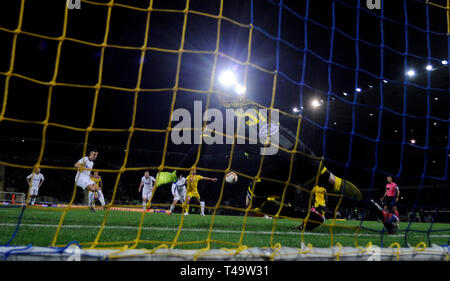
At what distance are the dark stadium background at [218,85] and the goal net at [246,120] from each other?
0.10m

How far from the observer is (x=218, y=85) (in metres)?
12.1

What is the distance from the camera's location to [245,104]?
378 centimetres

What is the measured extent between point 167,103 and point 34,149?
11.3 m

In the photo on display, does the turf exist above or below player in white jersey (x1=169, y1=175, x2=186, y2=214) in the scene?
above

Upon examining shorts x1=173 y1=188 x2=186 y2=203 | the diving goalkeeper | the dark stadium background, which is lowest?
shorts x1=173 y1=188 x2=186 y2=203

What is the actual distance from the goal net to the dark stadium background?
102mm

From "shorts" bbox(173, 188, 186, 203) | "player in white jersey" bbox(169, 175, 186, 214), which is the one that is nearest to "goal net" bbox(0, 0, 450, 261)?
"player in white jersey" bbox(169, 175, 186, 214)

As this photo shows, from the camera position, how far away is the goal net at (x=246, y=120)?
3.31m

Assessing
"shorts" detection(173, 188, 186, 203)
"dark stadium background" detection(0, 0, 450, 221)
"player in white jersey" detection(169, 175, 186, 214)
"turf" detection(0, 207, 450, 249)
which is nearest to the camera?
"turf" detection(0, 207, 450, 249)

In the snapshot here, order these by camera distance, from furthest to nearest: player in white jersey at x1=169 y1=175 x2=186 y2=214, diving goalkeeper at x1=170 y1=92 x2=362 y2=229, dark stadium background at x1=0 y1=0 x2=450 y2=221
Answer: player in white jersey at x1=169 y1=175 x2=186 y2=214, dark stadium background at x1=0 y1=0 x2=450 y2=221, diving goalkeeper at x1=170 y1=92 x2=362 y2=229

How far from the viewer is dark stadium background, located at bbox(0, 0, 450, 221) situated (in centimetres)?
1097
